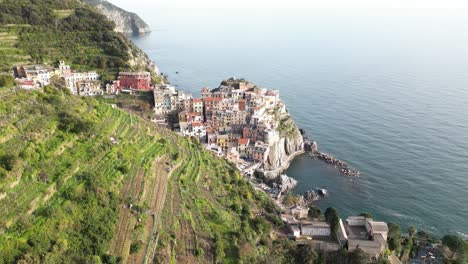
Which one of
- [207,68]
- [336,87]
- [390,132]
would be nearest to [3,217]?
[390,132]

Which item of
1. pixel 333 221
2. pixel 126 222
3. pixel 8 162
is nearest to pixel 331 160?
pixel 333 221

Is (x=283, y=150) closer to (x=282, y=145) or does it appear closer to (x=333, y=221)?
(x=282, y=145)

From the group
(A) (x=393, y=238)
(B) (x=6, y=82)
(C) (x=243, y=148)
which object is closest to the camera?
(B) (x=6, y=82)

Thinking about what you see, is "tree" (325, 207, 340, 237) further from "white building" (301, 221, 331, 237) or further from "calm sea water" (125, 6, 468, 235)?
"calm sea water" (125, 6, 468, 235)

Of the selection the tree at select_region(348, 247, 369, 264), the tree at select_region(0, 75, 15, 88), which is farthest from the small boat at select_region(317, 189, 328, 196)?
the tree at select_region(0, 75, 15, 88)

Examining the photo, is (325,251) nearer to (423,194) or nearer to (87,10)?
(423,194)

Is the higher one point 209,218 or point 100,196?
point 100,196
